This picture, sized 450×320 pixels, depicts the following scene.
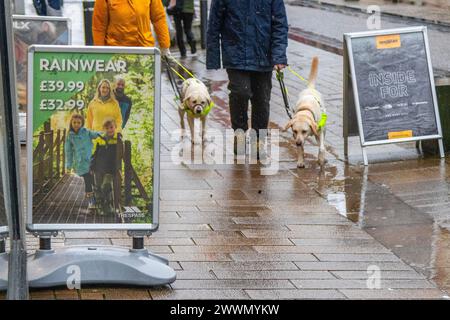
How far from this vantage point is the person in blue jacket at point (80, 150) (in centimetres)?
636

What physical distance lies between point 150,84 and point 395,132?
4756mm

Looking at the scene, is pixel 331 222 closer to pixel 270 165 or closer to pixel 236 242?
pixel 236 242

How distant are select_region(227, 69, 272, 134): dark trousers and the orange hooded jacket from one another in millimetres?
902

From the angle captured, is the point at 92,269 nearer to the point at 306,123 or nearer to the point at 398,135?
the point at 306,123

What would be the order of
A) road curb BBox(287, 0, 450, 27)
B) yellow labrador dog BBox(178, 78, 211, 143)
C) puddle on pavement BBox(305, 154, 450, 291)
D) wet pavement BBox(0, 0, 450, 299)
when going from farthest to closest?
1. road curb BBox(287, 0, 450, 27)
2. yellow labrador dog BBox(178, 78, 211, 143)
3. puddle on pavement BBox(305, 154, 450, 291)
4. wet pavement BBox(0, 0, 450, 299)

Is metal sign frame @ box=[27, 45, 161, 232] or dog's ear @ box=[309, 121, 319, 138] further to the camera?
dog's ear @ box=[309, 121, 319, 138]

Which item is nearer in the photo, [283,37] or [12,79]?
[12,79]

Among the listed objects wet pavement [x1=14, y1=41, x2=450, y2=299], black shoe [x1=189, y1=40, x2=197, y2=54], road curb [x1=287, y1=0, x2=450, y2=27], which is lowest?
wet pavement [x1=14, y1=41, x2=450, y2=299]

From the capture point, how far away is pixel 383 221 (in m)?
8.38

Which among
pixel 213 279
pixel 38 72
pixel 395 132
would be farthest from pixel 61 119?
pixel 395 132

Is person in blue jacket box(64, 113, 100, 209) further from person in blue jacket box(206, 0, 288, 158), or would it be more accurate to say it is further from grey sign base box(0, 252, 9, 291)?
person in blue jacket box(206, 0, 288, 158)

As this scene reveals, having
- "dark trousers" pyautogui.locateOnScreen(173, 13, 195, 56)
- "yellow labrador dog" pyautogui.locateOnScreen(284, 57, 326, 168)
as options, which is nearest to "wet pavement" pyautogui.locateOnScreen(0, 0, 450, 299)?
"yellow labrador dog" pyautogui.locateOnScreen(284, 57, 326, 168)

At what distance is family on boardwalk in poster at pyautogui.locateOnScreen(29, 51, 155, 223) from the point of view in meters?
6.32

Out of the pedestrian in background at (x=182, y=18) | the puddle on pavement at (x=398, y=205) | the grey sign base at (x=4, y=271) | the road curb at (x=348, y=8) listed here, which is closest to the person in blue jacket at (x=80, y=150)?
the grey sign base at (x=4, y=271)
